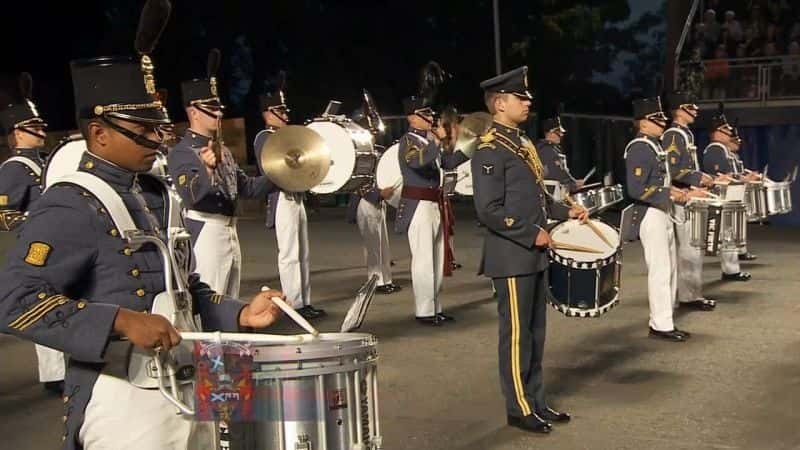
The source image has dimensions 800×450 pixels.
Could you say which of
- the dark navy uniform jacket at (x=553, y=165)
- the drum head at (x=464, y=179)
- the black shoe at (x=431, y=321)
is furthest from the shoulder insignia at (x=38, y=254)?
the dark navy uniform jacket at (x=553, y=165)

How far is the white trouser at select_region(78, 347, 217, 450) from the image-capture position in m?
3.03

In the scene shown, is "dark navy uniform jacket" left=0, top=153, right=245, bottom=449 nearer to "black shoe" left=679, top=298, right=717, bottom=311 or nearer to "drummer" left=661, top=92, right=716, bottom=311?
"drummer" left=661, top=92, right=716, bottom=311

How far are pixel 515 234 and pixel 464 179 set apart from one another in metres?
6.85

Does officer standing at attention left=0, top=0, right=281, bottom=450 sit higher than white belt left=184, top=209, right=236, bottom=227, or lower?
higher

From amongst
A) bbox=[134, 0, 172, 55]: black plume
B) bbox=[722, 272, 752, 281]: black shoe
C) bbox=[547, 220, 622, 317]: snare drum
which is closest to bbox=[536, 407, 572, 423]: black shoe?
bbox=[547, 220, 622, 317]: snare drum

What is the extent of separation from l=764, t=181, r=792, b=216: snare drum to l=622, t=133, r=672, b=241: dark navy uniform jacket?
12.0ft

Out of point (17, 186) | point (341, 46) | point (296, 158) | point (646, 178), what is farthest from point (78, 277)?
point (341, 46)

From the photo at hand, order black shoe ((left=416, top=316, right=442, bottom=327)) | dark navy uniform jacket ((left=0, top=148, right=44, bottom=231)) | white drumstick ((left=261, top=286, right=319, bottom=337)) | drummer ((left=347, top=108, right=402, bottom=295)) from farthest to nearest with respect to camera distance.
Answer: drummer ((left=347, top=108, right=402, bottom=295)), black shoe ((left=416, top=316, right=442, bottom=327)), dark navy uniform jacket ((left=0, top=148, right=44, bottom=231)), white drumstick ((left=261, top=286, right=319, bottom=337))

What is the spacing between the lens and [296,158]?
8164 millimetres

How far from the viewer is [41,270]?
290 centimetres

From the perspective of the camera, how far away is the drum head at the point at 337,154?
9.82 m

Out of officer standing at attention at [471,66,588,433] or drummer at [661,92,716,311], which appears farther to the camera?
drummer at [661,92,716,311]

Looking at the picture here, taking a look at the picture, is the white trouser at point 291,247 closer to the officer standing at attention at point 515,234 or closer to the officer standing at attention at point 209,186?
the officer standing at attention at point 209,186

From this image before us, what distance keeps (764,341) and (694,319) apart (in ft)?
3.70
